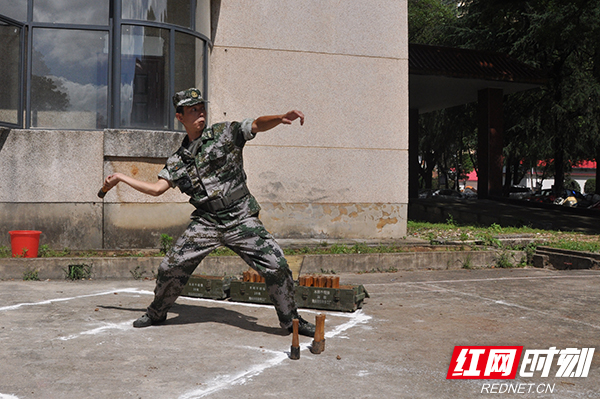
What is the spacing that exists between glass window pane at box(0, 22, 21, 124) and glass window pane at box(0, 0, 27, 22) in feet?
0.71

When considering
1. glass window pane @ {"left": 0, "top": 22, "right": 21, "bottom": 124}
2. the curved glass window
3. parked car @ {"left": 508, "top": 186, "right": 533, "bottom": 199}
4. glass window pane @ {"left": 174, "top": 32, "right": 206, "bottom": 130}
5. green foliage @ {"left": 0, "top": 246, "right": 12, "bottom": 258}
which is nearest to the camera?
green foliage @ {"left": 0, "top": 246, "right": 12, "bottom": 258}

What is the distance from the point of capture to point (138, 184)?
5.19m

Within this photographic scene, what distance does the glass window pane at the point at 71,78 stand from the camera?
1075cm

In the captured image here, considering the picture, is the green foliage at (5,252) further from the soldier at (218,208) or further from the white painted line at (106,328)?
the soldier at (218,208)

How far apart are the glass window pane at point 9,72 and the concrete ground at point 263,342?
3.66m

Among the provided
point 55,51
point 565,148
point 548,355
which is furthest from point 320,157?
point 565,148

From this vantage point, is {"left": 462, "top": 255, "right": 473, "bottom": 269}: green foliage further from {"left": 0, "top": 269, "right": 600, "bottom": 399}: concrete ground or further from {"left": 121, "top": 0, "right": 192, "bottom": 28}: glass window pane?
{"left": 121, "top": 0, "right": 192, "bottom": 28}: glass window pane

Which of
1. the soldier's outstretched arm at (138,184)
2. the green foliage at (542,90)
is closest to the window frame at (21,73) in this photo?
the soldier's outstretched arm at (138,184)

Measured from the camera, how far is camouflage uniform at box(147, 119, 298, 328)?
17.3ft

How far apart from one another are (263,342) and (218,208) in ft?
4.04

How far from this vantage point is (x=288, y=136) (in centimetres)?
1245

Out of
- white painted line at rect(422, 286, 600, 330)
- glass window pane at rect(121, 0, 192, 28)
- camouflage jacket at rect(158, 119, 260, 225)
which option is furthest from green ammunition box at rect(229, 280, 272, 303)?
glass window pane at rect(121, 0, 192, 28)

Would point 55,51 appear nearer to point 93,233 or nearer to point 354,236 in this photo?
point 93,233

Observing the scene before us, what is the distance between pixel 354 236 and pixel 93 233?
209 inches
